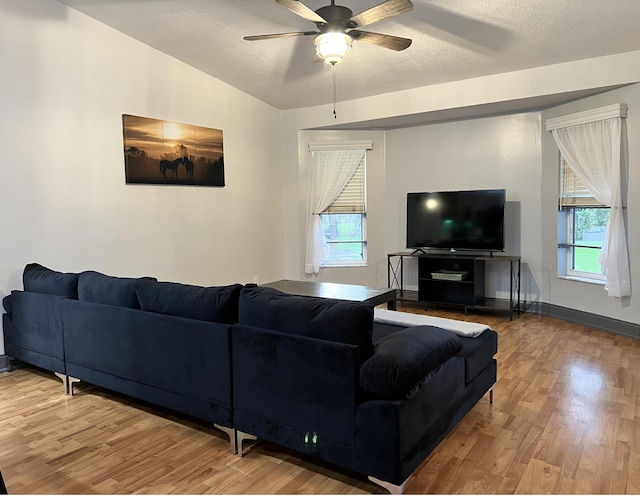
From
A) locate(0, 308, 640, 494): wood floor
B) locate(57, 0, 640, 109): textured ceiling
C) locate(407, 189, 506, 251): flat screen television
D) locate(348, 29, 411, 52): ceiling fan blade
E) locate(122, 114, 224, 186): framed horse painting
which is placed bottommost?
locate(0, 308, 640, 494): wood floor

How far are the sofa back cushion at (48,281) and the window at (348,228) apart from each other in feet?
12.7

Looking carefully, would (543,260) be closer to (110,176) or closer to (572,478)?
(572,478)

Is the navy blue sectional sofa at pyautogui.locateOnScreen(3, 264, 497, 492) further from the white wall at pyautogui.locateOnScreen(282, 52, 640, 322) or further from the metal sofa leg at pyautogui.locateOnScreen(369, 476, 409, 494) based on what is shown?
the white wall at pyautogui.locateOnScreen(282, 52, 640, 322)

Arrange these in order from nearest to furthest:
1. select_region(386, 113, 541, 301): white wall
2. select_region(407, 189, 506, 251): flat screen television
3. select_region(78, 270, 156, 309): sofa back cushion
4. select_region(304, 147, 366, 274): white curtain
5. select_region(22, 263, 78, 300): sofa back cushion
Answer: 1. select_region(78, 270, 156, 309): sofa back cushion
2. select_region(22, 263, 78, 300): sofa back cushion
3. select_region(407, 189, 506, 251): flat screen television
4. select_region(386, 113, 541, 301): white wall
5. select_region(304, 147, 366, 274): white curtain

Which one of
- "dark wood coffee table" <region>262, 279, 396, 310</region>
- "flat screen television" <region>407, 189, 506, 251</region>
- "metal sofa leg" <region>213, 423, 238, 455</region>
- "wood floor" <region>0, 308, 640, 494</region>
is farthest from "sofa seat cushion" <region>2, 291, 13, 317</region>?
"flat screen television" <region>407, 189, 506, 251</region>

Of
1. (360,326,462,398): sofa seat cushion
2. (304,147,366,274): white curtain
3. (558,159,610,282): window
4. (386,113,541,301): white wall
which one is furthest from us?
(304,147,366,274): white curtain

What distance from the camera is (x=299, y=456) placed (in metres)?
2.51

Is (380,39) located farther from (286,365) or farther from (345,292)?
(286,365)

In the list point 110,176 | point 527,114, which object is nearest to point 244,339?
point 110,176

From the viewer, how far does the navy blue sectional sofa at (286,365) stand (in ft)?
6.76

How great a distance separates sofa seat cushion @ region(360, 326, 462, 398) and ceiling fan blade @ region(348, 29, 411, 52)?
2.34m

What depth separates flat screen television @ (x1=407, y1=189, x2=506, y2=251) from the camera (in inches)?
222

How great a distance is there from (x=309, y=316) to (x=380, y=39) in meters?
2.40

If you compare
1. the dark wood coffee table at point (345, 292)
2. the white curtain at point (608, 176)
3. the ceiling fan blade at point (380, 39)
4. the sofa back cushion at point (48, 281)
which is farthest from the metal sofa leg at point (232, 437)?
the white curtain at point (608, 176)
